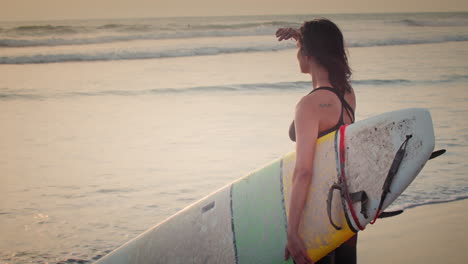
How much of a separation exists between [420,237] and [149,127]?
4708 millimetres

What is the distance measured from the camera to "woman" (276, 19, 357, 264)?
1971 millimetres

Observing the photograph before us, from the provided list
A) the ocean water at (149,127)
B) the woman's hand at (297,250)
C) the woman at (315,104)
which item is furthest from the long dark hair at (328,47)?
the ocean water at (149,127)

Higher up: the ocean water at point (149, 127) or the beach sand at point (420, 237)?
the ocean water at point (149, 127)

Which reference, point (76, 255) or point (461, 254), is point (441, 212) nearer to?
point (461, 254)

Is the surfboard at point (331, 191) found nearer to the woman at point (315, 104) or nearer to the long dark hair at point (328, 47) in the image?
the woman at point (315, 104)

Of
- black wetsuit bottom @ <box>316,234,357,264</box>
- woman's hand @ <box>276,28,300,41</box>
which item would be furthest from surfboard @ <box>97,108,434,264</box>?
woman's hand @ <box>276,28,300,41</box>

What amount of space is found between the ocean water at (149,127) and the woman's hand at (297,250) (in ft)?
6.71

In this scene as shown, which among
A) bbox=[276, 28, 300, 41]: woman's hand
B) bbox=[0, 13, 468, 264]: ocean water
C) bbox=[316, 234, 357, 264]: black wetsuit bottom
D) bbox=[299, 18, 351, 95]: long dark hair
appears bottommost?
bbox=[316, 234, 357, 264]: black wetsuit bottom

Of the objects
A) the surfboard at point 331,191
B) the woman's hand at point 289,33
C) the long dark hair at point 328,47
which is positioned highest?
the woman's hand at point 289,33

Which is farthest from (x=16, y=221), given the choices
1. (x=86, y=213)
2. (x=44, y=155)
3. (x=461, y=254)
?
(x=461, y=254)

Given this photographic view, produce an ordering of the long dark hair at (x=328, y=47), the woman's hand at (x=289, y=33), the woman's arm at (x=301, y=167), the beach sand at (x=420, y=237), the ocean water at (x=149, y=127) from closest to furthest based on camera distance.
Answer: the woman's arm at (x=301, y=167), the long dark hair at (x=328, y=47), the woman's hand at (x=289, y=33), the beach sand at (x=420, y=237), the ocean water at (x=149, y=127)

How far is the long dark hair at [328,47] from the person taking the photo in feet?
6.77

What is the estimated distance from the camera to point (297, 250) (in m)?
2.08

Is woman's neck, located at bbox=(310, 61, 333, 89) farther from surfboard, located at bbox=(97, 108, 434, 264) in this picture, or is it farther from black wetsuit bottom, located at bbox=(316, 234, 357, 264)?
black wetsuit bottom, located at bbox=(316, 234, 357, 264)
